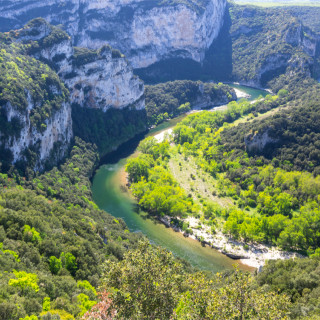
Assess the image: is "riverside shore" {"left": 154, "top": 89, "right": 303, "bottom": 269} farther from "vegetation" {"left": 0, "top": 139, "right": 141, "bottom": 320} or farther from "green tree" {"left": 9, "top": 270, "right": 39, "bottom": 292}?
"green tree" {"left": 9, "top": 270, "right": 39, "bottom": 292}

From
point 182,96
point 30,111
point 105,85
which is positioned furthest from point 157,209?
point 182,96

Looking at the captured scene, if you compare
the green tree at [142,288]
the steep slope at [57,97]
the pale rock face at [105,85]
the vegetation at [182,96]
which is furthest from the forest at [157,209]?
the pale rock face at [105,85]

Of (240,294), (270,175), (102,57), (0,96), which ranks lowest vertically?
(270,175)

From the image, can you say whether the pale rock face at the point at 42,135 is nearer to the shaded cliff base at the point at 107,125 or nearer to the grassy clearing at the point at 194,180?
the shaded cliff base at the point at 107,125

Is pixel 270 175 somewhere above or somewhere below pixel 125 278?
below

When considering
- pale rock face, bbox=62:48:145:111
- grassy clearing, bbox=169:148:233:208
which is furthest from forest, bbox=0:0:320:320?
pale rock face, bbox=62:48:145:111

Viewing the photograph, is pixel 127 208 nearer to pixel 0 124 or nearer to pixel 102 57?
pixel 0 124

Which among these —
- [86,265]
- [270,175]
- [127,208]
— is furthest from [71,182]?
[270,175]
